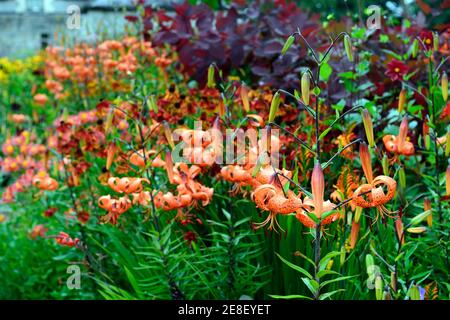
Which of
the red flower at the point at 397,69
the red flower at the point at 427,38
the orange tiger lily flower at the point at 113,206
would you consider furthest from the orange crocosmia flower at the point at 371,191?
the red flower at the point at 397,69

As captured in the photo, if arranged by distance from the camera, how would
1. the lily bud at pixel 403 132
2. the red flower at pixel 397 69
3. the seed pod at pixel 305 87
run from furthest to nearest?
the red flower at pixel 397 69 < the lily bud at pixel 403 132 < the seed pod at pixel 305 87

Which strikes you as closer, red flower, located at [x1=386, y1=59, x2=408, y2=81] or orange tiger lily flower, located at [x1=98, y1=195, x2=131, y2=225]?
orange tiger lily flower, located at [x1=98, y1=195, x2=131, y2=225]

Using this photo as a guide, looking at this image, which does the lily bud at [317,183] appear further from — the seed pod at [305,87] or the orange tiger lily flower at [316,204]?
the seed pod at [305,87]

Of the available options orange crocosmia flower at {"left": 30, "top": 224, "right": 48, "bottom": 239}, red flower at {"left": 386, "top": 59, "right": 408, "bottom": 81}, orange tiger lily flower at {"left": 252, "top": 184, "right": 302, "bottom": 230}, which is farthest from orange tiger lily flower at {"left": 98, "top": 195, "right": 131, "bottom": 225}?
orange crocosmia flower at {"left": 30, "top": 224, "right": 48, "bottom": 239}

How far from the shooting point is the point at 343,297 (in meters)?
2.35

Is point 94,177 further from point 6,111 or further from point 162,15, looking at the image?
point 6,111

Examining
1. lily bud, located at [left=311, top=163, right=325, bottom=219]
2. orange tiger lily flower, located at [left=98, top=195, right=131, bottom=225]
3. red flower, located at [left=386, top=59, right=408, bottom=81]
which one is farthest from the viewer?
red flower, located at [left=386, top=59, right=408, bottom=81]

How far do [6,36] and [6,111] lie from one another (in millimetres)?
22529

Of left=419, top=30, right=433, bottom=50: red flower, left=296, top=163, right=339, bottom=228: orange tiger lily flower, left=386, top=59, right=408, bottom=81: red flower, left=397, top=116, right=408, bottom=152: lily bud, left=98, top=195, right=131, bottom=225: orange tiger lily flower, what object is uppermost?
left=419, top=30, right=433, bottom=50: red flower

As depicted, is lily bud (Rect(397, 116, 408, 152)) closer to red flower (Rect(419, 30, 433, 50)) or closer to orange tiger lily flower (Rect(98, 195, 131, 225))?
red flower (Rect(419, 30, 433, 50))

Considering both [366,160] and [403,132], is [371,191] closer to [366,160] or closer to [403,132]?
A: [366,160]

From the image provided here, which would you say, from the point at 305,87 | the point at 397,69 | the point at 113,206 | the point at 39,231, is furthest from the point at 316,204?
the point at 39,231

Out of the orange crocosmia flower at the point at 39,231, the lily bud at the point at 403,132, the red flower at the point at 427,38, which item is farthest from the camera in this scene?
the orange crocosmia flower at the point at 39,231

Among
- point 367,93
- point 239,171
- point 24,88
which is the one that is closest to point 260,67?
point 367,93
